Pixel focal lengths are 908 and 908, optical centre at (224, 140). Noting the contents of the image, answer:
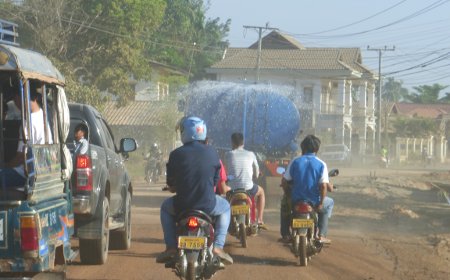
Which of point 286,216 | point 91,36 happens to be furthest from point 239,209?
point 91,36

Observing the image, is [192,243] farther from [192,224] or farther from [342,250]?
[342,250]

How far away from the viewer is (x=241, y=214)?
547 inches

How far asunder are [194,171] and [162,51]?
60292mm

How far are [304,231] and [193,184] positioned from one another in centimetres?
345

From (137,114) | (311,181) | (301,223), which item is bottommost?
(301,223)

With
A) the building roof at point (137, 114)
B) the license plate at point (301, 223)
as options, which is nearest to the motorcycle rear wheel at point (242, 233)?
the license plate at point (301, 223)

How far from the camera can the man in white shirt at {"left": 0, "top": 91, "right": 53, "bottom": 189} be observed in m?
7.79

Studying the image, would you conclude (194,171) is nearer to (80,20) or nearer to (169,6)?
(80,20)

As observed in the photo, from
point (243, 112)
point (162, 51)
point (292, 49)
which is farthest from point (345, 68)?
point (243, 112)

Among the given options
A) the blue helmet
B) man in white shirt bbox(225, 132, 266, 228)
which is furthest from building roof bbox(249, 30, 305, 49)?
the blue helmet

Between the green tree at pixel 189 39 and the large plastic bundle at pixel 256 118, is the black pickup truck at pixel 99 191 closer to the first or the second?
the large plastic bundle at pixel 256 118

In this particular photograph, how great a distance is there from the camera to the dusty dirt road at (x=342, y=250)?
458 inches

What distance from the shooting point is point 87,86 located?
41188mm

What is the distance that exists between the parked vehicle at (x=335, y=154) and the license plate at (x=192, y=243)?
170ft
